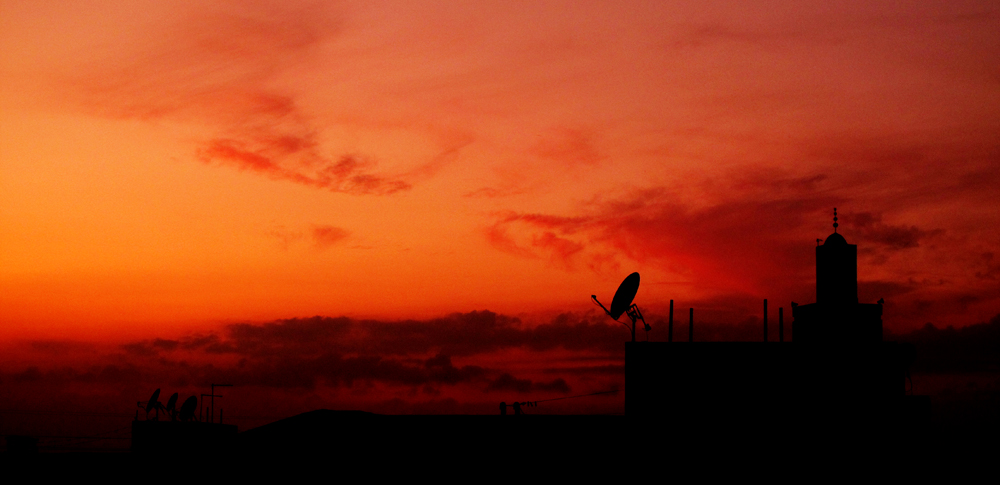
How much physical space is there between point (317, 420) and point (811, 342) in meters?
23.9

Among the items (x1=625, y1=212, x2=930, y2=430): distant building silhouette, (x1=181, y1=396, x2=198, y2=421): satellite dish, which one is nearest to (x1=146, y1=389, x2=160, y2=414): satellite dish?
(x1=181, y1=396, x2=198, y2=421): satellite dish

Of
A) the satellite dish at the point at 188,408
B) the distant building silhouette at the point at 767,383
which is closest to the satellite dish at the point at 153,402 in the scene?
the satellite dish at the point at 188,408

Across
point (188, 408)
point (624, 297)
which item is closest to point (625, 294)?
point (624, 297)

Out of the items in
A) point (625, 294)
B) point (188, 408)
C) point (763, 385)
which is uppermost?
point (625, 294)

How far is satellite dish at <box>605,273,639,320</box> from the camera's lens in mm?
41031

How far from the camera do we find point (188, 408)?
71.7m

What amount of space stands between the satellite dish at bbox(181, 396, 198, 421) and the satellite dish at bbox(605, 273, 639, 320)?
140ft

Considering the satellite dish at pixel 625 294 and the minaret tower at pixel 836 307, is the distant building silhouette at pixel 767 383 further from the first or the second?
the minaret tower at pixel 836 307

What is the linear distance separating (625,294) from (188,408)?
145 ft

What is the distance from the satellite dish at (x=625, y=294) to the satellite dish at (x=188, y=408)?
42822 millimetres

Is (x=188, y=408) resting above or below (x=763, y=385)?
below

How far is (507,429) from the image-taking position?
4356cm

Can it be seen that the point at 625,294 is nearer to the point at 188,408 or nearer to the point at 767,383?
the point at 767,383

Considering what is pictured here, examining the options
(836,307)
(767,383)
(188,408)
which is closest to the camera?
(767,383)
